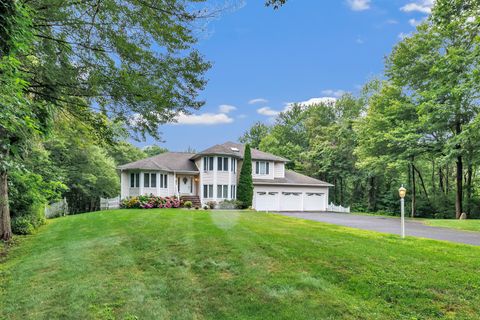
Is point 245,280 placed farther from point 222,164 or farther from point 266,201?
point 266,201

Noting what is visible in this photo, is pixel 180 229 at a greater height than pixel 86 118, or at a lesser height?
lesser

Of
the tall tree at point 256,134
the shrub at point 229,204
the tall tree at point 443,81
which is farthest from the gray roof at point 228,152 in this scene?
the tall tree at point 256,134

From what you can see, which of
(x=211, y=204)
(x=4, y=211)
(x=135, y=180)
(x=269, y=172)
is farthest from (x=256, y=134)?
(x=4, y=211)

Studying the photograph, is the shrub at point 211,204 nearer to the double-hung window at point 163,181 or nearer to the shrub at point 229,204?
the shrub at point 229,204

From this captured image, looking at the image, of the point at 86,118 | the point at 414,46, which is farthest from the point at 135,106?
the point at 414,46

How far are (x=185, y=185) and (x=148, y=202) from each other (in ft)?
17.2

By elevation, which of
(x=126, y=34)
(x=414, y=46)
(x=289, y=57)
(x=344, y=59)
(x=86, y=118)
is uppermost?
(x=414, y=46)

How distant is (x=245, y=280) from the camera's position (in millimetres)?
5371

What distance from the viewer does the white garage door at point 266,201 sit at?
85.4 ft

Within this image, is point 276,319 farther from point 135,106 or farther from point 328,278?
point 135,106

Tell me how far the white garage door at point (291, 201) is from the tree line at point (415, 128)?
237 inches

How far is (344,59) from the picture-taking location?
831 inches

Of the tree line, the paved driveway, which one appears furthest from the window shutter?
the tree line

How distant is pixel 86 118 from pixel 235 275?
6.16 metres
